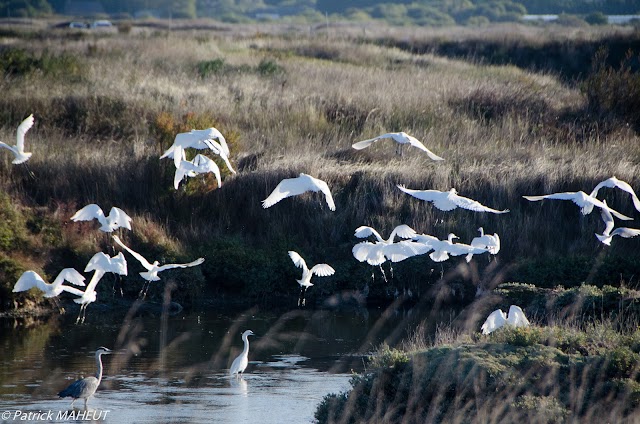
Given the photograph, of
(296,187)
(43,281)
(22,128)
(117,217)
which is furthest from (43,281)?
(296,187)

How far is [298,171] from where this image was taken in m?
14.8

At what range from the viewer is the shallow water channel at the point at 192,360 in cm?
832

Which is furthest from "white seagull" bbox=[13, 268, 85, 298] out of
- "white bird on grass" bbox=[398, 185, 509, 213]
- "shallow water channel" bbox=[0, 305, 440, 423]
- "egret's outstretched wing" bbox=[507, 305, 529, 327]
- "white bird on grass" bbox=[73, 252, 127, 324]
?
"egret's outstretched wing" bbox=[507, 305, 529, 327]

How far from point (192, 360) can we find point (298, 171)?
5210 millimetres

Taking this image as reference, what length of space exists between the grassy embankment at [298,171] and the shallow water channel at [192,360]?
92 centimetres

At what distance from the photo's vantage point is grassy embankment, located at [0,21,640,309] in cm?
1330

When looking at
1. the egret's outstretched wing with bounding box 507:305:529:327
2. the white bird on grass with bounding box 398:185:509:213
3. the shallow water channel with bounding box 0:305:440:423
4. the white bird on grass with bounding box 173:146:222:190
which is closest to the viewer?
the shallow water channel with bounding box 0:305:440:423

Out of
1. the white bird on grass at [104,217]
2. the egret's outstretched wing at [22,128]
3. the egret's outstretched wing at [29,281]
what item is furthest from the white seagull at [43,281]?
the egret's outstretched wing at [22,128]

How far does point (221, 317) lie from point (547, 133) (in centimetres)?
941

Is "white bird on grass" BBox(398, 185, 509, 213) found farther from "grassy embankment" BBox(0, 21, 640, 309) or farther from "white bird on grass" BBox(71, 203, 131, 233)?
"white bird on grass" BBox(71, 203, 131, 233)

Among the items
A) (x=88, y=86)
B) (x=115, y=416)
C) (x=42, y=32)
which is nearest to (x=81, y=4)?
(x=42, y=32)

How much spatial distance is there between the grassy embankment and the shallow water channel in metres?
0.92

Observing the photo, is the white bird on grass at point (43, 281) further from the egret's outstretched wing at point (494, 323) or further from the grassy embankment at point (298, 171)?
the egret's outstretched wing at point (494, 323)

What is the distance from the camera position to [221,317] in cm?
1248
